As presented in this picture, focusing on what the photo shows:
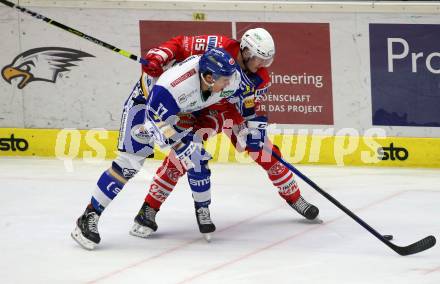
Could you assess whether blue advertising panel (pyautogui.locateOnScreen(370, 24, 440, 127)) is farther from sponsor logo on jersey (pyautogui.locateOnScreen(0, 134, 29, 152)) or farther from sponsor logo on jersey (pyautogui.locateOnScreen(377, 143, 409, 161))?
sponsor logo on jersey (pyautogui.locateOnScreen(0, 134, 29, 152))

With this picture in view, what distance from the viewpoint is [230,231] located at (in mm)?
6738

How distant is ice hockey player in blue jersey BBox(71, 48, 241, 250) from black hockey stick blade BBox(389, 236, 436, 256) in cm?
109

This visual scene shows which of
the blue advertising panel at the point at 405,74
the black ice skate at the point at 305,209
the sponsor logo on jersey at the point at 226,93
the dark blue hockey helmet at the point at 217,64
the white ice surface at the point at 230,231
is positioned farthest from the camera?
the blue advertising panel at the point at 405,74

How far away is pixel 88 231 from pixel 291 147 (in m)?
2.56

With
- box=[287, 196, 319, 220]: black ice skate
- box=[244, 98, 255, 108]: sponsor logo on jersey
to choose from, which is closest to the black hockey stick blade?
box=[287, 196, 319, 220]: black ice skate

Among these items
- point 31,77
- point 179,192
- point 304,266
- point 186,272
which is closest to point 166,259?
point 186,272

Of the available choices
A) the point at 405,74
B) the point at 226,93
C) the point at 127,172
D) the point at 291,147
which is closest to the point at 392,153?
the point at 405,74

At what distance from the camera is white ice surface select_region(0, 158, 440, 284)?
229 inches

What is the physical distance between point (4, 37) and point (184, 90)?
3.23 m

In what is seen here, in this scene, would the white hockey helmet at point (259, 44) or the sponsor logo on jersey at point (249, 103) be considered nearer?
the white hockey helmet at point (259, 44)

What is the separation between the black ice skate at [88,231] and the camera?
6305 millimetres

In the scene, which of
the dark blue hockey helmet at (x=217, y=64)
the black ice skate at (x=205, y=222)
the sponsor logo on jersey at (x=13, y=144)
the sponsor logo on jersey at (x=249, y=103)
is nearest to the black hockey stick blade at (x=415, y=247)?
the black ice skate at (x=205, y=222)

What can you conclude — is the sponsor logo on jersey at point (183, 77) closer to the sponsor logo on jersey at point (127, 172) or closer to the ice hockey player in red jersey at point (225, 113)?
the ice hockey player in red jersey at point (225, 113)

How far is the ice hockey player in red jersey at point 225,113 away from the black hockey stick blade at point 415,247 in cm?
87
